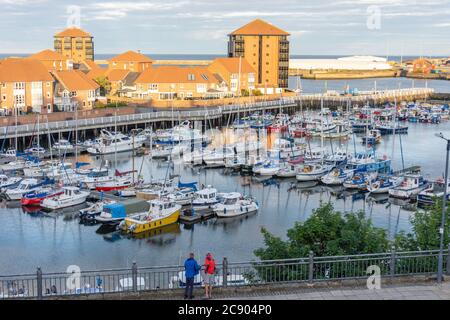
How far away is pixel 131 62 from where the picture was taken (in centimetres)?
8181

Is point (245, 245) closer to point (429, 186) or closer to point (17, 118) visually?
point (429, 186)

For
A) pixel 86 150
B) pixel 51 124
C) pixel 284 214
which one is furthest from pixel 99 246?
pixel 51 124

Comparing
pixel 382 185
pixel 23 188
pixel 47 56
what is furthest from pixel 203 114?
pixel 23 188

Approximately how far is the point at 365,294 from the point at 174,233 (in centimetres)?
1680

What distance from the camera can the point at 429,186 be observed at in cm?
3434

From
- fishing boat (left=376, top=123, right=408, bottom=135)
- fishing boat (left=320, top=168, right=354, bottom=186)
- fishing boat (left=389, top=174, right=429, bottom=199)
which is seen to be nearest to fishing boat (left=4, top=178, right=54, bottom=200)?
fishing boat (left=320, top=168, right=354, bottom=186)

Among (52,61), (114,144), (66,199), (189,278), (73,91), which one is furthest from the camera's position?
(52,61)

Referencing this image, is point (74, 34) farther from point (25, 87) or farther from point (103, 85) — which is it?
point (25, 87)

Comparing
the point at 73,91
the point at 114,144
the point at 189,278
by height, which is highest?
the point at 73,91

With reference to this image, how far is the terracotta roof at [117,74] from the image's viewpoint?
75.4m

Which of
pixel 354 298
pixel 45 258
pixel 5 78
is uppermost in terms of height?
pixel 5 78

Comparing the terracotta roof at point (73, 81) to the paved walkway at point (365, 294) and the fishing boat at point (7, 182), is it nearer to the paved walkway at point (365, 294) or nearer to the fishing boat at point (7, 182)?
the fishing boat at point (7, 182)

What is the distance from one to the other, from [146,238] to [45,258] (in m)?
4.42

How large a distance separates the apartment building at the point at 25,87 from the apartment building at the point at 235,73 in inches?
1034
